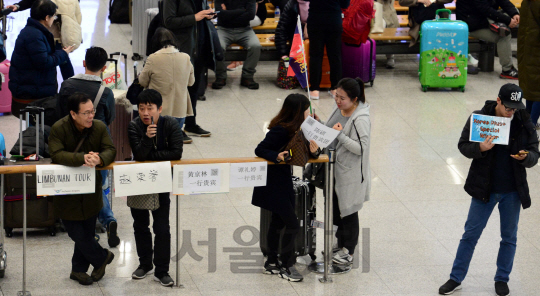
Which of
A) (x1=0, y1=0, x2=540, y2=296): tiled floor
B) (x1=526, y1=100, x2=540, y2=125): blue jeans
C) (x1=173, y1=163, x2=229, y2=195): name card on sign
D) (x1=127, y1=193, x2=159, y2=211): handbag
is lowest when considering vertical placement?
(x1=0, y1=0, x2=540, y2=296): tiled floor

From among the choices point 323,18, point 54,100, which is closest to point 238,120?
point 323,18

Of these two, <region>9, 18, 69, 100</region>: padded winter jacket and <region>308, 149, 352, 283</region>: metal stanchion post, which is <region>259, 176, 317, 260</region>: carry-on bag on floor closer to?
<region>308, 149, 352, 283</region>: metal stanchion post

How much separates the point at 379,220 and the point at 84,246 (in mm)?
2904

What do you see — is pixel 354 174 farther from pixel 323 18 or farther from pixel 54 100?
pixel 323 18

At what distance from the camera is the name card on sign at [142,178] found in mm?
5820

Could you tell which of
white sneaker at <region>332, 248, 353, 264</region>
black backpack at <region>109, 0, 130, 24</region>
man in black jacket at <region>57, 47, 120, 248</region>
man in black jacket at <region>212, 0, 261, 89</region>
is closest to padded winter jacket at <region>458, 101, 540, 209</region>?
white sneaker at <region>332, 248, 353, 264</region>

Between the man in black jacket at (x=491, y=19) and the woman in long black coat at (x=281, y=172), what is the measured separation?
272 inches

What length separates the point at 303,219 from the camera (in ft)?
21.5

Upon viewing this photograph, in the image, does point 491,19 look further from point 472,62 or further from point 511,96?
point 511,96

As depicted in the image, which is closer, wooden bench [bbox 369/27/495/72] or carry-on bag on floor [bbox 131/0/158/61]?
carry-on bag on floor [bbox 131/0/158/61]

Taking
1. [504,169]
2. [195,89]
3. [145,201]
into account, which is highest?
[504,169]

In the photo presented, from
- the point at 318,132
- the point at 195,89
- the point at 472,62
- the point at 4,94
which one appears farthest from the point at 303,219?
the point at 472,62

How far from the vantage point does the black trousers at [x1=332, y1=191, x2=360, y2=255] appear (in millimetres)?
6547

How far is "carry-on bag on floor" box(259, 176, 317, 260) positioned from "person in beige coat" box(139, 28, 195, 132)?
2.42 m
